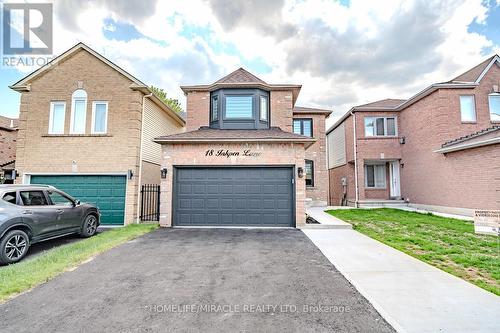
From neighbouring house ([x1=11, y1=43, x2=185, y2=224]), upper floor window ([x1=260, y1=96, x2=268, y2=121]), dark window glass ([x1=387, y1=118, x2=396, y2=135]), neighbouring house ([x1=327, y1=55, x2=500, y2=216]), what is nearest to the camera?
neighbouring house ([x1=11, y1=43, x2=185, y2=224])

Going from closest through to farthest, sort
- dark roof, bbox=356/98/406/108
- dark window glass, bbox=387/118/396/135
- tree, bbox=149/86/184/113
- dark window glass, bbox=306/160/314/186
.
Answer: dark window glass, bbox=387/118/396/135 → dark window glass, bbox=306/160/314/186 → dark roof, bbox=356/98/406/108 → tree, bbox=149/86/184/113

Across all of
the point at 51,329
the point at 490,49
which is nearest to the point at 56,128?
the point at 51,329

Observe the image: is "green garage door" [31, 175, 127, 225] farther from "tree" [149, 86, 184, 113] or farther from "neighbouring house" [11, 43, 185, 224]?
"tree" [149, 86, 184, 113]

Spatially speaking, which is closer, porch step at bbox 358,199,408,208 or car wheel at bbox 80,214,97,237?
car wheel at bbox 80,214,97,237

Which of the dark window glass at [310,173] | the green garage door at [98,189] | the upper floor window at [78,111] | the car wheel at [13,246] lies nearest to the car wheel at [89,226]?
the green garage door at [98,189]

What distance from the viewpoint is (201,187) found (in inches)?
378

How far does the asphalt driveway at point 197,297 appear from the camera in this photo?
9.42ft

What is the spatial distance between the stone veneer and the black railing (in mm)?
1716

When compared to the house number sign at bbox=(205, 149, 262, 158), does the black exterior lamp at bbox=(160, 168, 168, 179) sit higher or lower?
lower

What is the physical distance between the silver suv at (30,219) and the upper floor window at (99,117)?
13.3 ft

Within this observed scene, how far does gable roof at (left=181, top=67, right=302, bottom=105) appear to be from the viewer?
1149 centimetres

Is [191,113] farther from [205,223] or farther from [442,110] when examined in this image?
[442,110]

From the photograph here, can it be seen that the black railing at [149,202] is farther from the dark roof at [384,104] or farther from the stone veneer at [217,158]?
the dark roof at [384,104]

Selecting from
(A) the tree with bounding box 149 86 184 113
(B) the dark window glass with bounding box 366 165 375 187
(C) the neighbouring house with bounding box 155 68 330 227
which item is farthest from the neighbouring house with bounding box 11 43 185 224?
(A) the tree with bounding box 149 86 184 113
